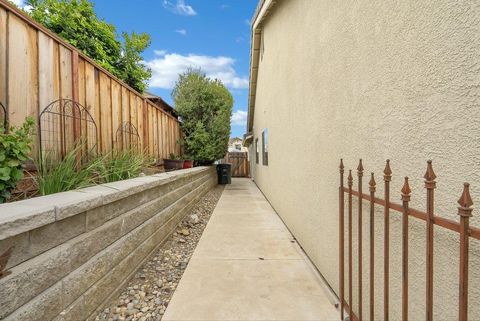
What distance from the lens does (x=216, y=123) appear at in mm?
9578

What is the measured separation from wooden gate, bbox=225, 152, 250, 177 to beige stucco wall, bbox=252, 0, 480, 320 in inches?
607

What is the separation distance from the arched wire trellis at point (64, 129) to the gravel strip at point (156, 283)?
61.0 inches

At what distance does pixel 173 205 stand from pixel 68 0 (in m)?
6.44

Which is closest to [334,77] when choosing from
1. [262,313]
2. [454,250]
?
[454,250]

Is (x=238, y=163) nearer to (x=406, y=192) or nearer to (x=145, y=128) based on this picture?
(x=145, y=128)

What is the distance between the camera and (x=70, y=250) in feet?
5.49

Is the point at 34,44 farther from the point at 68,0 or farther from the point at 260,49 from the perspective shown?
the point at 260,49

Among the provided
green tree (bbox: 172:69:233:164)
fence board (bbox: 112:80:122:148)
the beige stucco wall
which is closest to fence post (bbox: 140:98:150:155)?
fence board (bbox: 112:80:122:148)

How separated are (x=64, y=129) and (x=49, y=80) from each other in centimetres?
53

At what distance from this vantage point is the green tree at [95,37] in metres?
6.49

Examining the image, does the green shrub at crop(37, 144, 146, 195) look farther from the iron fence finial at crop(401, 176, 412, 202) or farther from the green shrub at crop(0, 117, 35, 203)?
the iron fence finial at crop(401, 176, 412, 202)

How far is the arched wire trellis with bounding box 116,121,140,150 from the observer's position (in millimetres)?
4090

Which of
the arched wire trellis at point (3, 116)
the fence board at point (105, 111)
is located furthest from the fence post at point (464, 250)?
the fence board at point (105, 111)

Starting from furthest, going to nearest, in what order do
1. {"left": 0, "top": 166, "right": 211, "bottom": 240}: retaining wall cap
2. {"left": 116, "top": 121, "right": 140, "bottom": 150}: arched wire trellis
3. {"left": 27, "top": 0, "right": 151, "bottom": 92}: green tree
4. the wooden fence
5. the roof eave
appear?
1. {"left": 27, "top": 0, "right": 151, "bottom": 92}: green tree
2. the roof eave
3. {"left": 116, "top": 121, "right": 140, "bottom": 150}: arched wire trellis
4. the wooden fence
5. {"left": 0, "top": 166, "right": 211, "bottom": 240}: retaining wall cap
